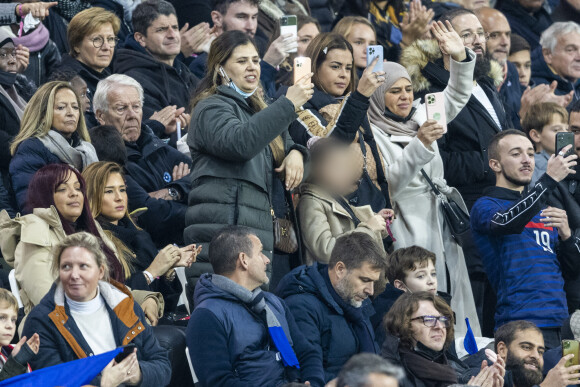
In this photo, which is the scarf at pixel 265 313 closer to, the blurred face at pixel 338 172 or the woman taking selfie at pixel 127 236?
the woman taking selfie at pixel 127 236

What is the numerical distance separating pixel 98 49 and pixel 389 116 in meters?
2.34

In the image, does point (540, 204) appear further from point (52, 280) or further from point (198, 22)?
point (198, 22)

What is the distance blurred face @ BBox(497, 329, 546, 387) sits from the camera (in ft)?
26.4

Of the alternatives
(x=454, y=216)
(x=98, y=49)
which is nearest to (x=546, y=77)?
(x=454, y=216)

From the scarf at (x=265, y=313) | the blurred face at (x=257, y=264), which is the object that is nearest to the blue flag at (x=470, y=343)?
the scarf at (x=265, y=313)

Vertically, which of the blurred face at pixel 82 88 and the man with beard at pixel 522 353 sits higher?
→ the blurred face at pixel 82 88

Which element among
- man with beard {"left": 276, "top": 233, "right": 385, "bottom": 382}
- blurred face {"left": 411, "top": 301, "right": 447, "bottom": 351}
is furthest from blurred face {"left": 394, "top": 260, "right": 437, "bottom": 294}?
blurred face {"left": 411, "top": 301, "right": 447, "bottom": 351}

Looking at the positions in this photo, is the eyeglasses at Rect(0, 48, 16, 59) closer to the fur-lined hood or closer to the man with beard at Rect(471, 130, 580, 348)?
the fur-lined hood

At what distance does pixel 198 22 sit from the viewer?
39.8 ft

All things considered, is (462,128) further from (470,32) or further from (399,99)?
(470,32)

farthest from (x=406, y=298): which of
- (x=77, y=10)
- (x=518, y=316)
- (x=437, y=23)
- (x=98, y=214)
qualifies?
(x=77, y=10)

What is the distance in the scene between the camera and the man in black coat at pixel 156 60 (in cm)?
1045

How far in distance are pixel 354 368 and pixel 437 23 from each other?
506 cm

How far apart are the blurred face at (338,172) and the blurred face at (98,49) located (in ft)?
7.70
